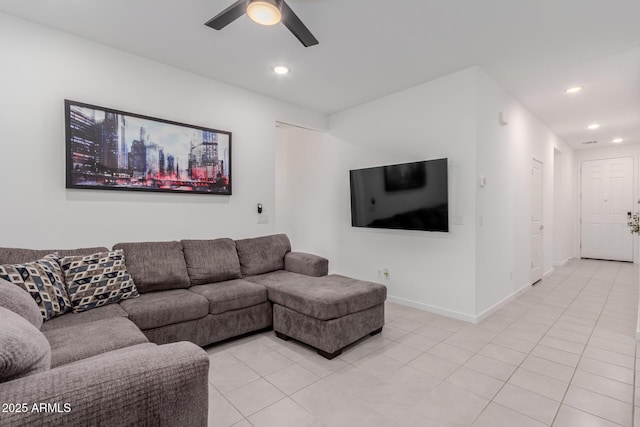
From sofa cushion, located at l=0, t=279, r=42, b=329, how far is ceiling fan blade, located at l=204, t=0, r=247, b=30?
1.88 metres

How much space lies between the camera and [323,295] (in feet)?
8.41

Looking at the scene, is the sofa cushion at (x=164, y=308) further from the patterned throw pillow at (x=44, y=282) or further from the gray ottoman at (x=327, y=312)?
the gray ottoman at (x=327, y=312)

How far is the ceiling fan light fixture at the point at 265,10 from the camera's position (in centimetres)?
184

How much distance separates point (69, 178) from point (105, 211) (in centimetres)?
38

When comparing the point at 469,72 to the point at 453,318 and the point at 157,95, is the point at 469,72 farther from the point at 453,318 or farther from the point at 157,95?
the point at 157,95

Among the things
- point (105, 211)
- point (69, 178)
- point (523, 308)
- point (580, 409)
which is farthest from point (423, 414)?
point (69, 178)

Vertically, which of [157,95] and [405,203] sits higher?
[157,95]

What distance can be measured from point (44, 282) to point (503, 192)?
447 centimetres

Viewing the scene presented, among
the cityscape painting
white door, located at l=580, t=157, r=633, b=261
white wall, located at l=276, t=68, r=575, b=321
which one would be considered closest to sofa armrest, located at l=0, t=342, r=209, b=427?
the cityscape painting

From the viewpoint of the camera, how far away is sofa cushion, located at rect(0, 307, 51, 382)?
86 centimetres

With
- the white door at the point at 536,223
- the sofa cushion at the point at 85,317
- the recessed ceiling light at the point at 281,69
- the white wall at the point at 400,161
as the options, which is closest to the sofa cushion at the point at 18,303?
the sofa cushion at the point at 85,317

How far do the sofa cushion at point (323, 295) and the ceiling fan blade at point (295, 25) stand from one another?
76.0 inches

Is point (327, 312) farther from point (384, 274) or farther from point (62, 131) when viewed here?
point (62, 131)

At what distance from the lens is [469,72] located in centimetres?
325
